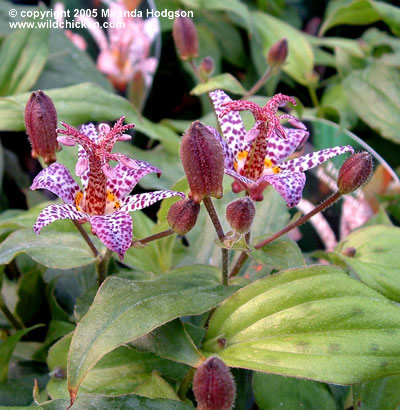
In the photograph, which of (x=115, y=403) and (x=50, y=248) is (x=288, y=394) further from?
(x=50, y=248)

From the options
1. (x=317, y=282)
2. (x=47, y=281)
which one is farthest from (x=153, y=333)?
(x=47, y=281)

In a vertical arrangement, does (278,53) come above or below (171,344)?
above

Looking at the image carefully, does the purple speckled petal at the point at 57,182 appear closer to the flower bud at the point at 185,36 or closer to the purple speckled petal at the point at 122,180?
the purple speckled petal at the point at 122,180

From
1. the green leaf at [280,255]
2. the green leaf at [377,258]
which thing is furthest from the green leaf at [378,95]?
the green leaf at [280,255]

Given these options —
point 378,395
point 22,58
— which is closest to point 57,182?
point 378,395

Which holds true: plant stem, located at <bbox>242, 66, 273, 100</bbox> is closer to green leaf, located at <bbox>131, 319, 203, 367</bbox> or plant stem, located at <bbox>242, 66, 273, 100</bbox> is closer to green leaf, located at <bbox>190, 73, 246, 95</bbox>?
green leaf, located at <bbox>190, 73, 246, 95</bbox>

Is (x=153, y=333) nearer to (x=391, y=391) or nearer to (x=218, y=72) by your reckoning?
(x=391, y=391)

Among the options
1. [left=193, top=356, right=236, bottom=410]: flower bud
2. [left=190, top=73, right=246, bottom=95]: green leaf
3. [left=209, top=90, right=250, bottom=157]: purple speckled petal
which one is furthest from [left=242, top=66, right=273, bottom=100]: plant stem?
[left=193, top=356, right=236, bottom=410]: flower bud
